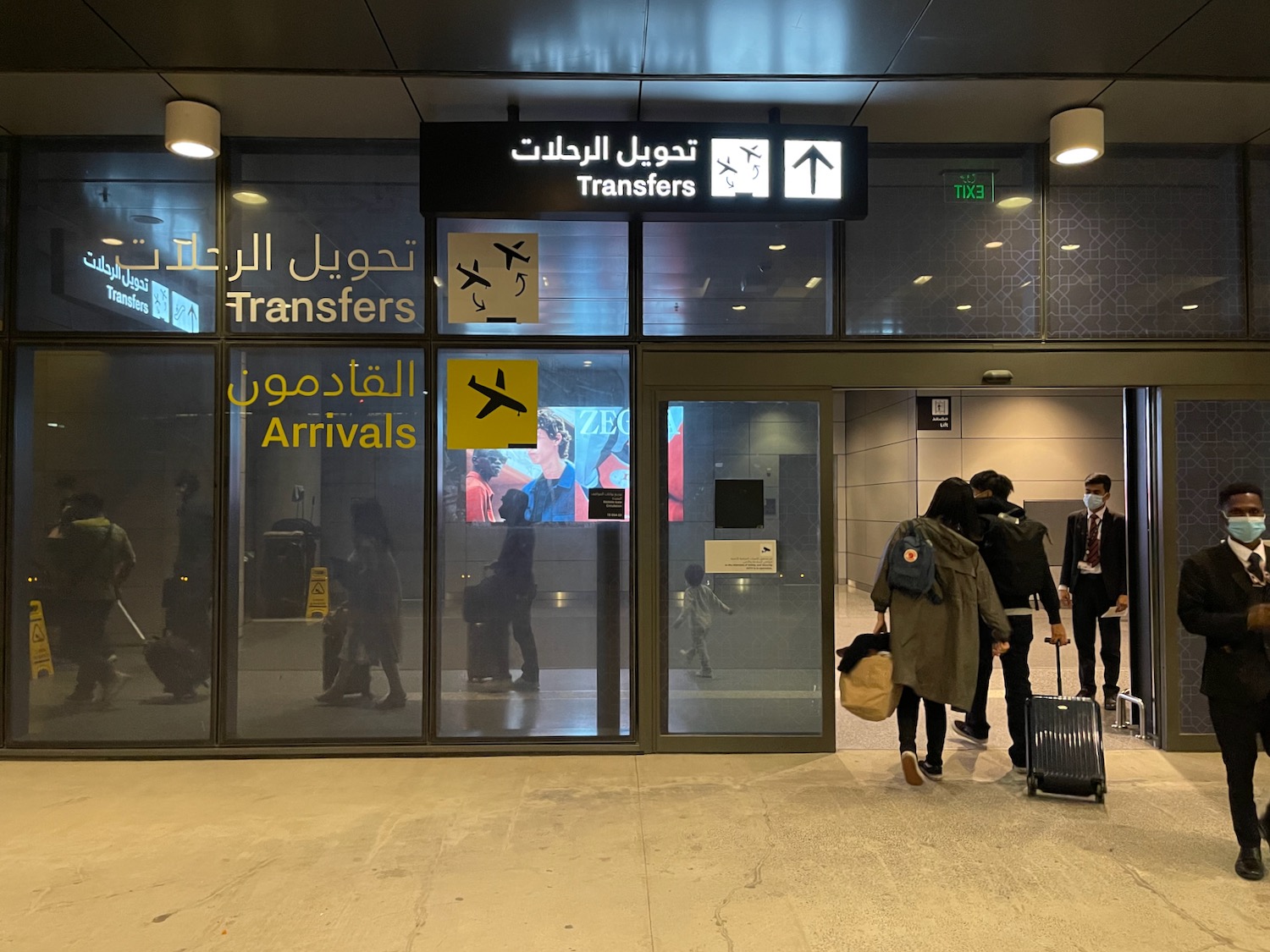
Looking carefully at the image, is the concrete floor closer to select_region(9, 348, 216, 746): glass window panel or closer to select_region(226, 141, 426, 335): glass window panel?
select_region(9, 348, 216, 746): glass window panel

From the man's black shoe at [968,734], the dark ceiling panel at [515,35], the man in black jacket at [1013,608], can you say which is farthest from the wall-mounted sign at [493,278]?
the man's black shoe at [968,734]

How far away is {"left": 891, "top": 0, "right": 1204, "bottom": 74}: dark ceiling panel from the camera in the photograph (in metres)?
4.17

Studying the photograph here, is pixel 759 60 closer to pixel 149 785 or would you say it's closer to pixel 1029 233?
pixel 1029 233

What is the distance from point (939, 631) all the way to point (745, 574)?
1.24 meters

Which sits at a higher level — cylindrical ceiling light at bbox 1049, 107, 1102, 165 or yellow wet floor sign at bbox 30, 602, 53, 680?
cylindrical ceiling light at bbox 1049, 107, 1102, 165

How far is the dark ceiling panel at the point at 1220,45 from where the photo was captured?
4.23 m

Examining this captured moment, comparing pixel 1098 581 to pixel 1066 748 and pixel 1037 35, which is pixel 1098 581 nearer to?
pixel 1066 748

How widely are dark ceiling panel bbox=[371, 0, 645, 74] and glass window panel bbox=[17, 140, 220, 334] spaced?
6.34 ft

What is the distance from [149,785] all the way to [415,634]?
5.70 feet

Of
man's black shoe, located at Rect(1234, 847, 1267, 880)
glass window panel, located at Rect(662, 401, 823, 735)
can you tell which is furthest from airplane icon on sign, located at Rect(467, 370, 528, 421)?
man's black shoe, located at Rect(1234, 847, 1267, 880)

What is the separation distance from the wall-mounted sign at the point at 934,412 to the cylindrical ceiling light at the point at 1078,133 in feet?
25.3

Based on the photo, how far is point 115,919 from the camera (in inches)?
132

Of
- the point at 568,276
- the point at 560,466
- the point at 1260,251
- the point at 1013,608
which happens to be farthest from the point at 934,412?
the point at 560,466

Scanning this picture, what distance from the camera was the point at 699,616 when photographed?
544 cm
